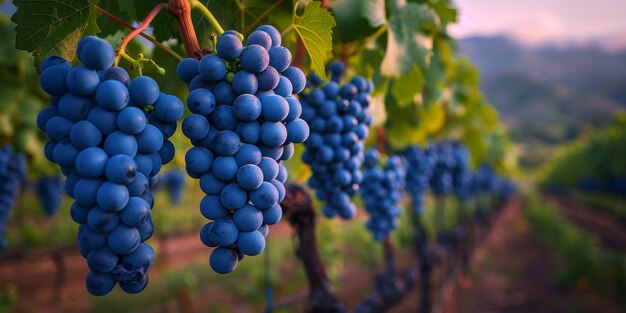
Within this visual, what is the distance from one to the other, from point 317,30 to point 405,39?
2.59ft

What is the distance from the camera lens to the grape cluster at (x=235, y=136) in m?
0.96

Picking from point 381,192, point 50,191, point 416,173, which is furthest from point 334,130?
point 50,191

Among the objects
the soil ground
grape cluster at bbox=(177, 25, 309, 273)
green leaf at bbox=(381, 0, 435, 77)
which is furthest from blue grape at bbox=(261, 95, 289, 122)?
the soil ground

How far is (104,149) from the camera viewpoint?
0.85 meters

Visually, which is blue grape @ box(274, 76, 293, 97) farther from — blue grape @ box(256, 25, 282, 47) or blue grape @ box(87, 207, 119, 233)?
blue grape @ box(87, 207, 119, 233)

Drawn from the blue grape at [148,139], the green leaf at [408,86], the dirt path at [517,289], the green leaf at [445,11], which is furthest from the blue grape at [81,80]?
the dirt path at [517,289]

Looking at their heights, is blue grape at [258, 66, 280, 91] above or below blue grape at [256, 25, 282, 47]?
below

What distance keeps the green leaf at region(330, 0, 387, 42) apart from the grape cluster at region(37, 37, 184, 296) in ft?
3.37

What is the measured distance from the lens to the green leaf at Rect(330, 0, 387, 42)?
167 cm

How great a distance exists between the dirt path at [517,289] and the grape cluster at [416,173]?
14.6 feet

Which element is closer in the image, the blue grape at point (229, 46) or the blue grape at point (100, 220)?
the blue grape at point (100, 220)

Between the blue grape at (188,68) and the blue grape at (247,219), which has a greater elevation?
the blue grape at (188,68)

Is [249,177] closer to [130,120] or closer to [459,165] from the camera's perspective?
[130,120]

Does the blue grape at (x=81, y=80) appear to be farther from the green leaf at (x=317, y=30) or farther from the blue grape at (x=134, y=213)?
the green leaf at (x=317, y=30)
